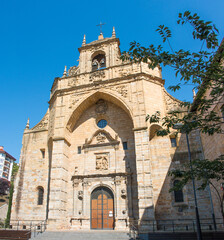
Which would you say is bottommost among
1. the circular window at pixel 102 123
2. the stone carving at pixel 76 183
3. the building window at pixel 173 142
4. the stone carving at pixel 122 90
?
the stone carving at pixel 76 183

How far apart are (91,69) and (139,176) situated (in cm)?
1141

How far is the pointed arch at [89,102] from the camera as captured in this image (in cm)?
1872

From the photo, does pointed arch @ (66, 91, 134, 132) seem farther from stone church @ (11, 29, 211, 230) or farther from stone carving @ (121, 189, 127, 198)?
stone carving @ (121, 189, 127, 198)

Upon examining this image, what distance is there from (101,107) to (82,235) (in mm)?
10074

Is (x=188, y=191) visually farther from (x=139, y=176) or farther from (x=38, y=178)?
(x=38, y=178)

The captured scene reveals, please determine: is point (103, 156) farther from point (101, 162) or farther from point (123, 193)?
point (123, 193)

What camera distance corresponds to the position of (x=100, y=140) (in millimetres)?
18812

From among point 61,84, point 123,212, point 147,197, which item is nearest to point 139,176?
point 147,197

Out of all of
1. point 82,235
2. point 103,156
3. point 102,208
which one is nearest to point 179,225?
point 102,208

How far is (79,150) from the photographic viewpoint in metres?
19.2

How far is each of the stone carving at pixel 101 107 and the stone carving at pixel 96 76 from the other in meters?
1.90

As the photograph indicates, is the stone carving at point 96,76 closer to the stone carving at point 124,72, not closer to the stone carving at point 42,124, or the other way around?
the stone carving at point 124,72

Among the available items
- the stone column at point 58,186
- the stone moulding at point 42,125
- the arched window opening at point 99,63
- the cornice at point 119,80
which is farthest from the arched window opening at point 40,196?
the arched window opening at point 99,63

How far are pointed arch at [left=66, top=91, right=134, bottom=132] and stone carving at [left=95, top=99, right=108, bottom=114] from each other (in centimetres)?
38
